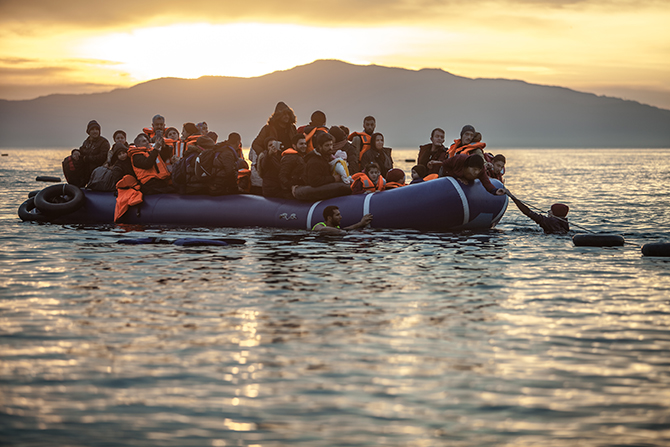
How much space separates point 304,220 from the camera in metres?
13.4

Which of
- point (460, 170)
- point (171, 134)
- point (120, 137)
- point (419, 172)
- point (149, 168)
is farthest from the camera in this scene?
point (120, 137)

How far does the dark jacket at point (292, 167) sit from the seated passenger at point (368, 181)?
98 centimetres

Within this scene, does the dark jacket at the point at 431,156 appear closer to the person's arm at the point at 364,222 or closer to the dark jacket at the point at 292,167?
the person's arm at the point at 364,222

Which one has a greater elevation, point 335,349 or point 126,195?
point 126,195

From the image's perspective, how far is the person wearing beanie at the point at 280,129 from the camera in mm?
13547

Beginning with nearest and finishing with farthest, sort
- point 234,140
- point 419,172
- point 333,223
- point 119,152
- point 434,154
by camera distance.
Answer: point 333,223, point 419,172, point 434,154, point 119,152, point 234,140

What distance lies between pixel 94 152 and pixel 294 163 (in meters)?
5.11

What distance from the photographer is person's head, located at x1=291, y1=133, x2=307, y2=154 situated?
13.3 meters

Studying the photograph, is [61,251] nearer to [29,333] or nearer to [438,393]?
[29,333]

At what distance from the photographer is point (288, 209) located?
13578 mm

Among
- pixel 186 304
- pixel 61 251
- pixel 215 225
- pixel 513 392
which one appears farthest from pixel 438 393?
pixel 215 225

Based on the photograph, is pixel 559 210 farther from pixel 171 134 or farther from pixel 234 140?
pixel 171 134

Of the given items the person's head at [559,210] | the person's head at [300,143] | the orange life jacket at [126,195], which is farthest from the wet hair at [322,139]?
the person's head at [559,210]

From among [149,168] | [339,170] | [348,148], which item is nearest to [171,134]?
[149,168]
